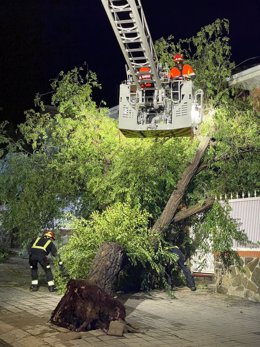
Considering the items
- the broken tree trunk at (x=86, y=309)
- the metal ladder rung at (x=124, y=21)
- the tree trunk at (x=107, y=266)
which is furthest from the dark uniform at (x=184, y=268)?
the metal ladder rung at (x=124, y=21)

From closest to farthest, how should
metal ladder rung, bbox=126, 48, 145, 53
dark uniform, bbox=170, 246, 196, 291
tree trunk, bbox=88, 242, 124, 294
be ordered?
tree trunk, bbox=88, 242, 124, 294, metal ladder rung, bbox=126, 48, 145, 53, dark uniform, bbox=170, 246, 196, 291

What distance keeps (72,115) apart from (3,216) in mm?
2998

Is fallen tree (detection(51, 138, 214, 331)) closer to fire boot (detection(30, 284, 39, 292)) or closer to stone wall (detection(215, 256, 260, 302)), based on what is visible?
fire boot (detection(30, 284, 39, 292))

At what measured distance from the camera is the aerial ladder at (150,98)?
9.73 metres

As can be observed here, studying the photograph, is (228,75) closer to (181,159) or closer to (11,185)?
(181,159)

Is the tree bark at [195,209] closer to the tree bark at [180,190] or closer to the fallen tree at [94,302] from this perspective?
the tree bark at [180,190]

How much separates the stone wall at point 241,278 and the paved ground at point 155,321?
0.94ft

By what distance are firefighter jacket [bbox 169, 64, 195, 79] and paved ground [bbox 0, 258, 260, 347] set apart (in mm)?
4573

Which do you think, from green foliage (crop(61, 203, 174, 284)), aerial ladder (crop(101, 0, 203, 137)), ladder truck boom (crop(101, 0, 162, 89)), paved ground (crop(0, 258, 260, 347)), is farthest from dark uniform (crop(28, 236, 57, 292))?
ladder truck boom (crop(101, 0, 162, 89))

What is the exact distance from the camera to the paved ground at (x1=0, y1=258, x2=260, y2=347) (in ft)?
21.9

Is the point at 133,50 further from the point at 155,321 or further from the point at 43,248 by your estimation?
the point at 155,321

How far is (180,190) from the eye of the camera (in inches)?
424

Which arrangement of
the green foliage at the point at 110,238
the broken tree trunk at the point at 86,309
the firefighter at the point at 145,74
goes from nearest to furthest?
the broken tree trunk at the point at 86,309 → the green foliage at the point at 110,238 → the firefighter at the point at 145,74

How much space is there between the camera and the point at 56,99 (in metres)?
11.8
